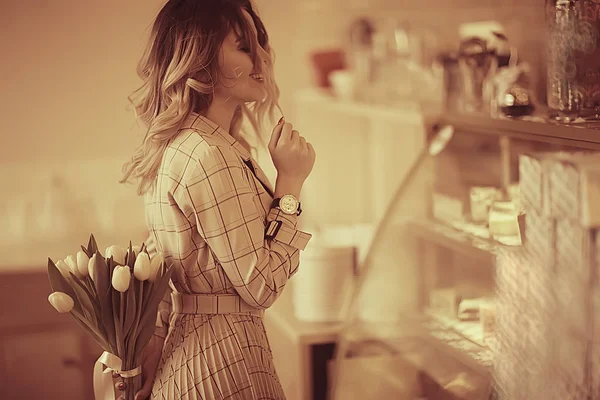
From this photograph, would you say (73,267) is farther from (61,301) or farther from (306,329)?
(306,329)

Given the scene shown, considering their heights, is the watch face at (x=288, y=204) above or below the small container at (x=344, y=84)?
below

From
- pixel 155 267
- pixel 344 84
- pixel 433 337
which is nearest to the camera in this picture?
pixel 155 267

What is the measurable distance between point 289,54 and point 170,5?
2.34 meters

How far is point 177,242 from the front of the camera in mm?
1741

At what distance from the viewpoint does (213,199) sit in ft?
5.45

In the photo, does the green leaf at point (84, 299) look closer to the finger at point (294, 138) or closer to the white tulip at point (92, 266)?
the white tulip at point (92, 266)

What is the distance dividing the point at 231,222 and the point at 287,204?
151 millimetres

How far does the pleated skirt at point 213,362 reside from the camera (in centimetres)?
175

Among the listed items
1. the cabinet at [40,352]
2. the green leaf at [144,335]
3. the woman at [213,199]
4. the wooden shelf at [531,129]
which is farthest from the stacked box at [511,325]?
the cabinet at [40,352]

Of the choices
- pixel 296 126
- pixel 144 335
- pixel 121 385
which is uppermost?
pixel 296 126

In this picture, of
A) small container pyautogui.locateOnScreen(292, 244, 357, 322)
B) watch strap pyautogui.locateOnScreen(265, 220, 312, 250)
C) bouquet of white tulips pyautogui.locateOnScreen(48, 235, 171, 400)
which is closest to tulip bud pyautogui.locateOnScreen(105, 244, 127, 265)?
bouquet of white tulips pyautogui.locateOnScreen(48, 235, 171, 400)

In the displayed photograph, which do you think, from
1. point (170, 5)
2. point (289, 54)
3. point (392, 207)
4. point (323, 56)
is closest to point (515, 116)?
point (392, 207)

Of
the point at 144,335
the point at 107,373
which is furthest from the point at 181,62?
the point at 107,373

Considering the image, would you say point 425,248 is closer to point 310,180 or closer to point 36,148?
point 310,180
